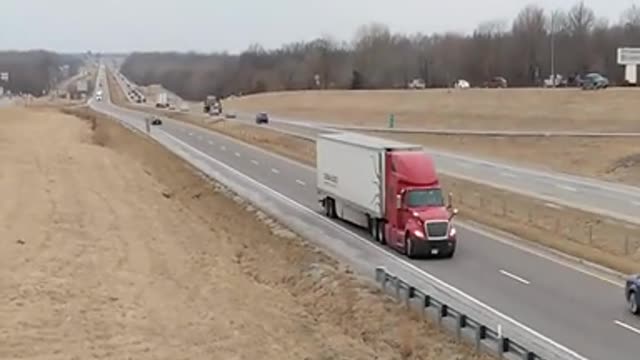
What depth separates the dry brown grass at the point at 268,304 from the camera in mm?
21672

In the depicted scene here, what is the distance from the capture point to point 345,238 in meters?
37.6

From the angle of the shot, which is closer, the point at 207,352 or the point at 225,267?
the point at 207,352

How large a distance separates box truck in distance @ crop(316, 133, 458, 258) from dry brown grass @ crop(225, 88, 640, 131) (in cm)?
5285

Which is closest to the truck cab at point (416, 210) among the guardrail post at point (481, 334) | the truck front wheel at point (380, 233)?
the truck front wheel at point (380, 233)

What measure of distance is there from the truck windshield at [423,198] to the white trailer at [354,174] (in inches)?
60.3

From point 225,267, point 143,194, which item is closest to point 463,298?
point 225,267

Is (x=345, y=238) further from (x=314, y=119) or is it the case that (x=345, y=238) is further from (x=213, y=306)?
(x=314, y=119)

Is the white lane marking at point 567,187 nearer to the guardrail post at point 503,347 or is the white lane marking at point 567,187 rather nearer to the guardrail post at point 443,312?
the guardrail post at point 443,312

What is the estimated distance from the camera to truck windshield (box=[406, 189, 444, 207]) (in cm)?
3409

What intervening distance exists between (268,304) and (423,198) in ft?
29.7

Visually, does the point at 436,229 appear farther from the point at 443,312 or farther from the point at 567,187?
the point at 567,187

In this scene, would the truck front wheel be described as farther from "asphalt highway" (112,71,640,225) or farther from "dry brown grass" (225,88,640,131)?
"dry brown grass" (225,88,640,131)

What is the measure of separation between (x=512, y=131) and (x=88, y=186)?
4893 centimetres

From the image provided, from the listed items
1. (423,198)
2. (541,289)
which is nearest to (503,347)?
(541,289)
